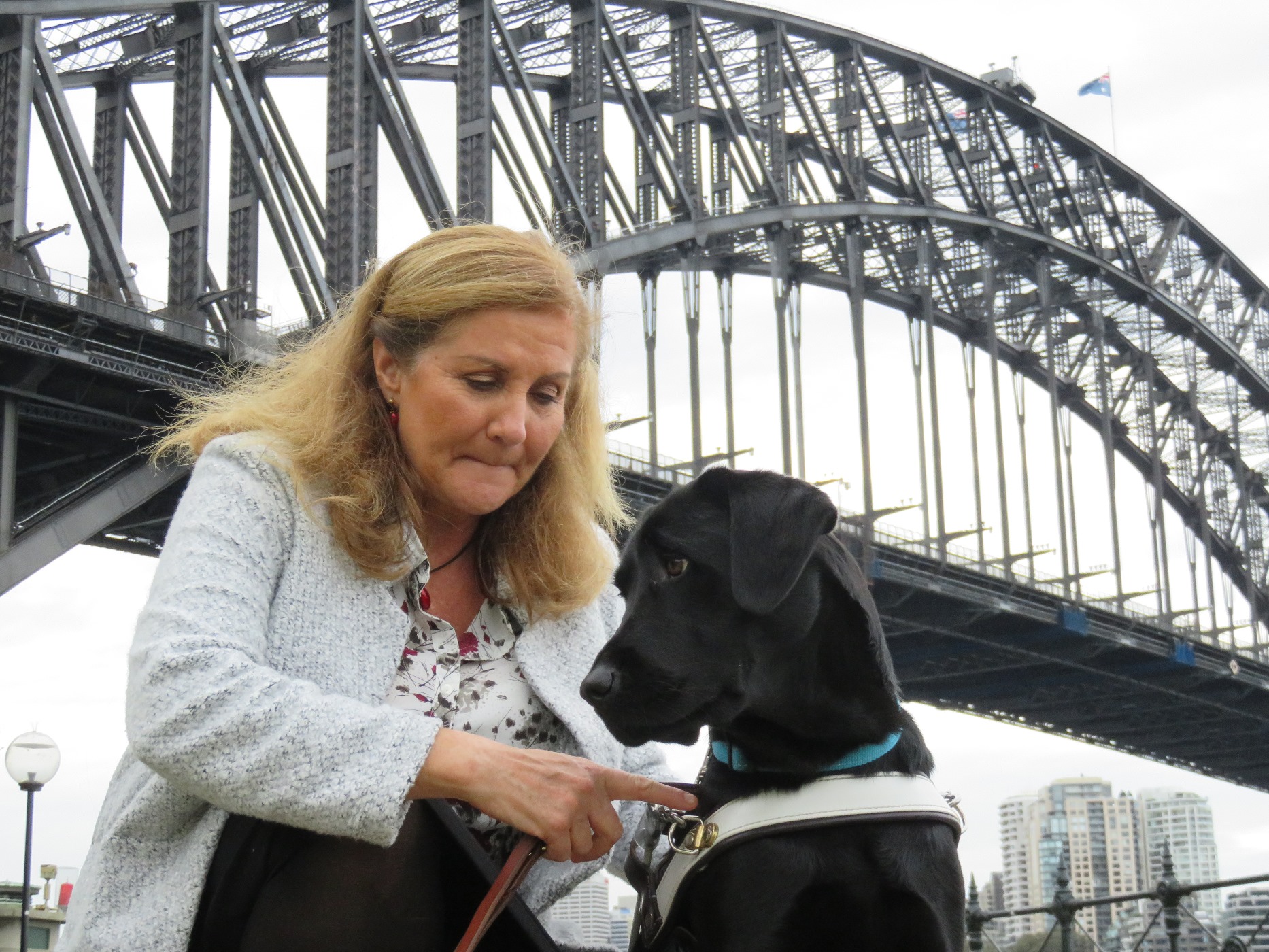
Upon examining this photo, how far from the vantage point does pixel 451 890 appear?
212 cm

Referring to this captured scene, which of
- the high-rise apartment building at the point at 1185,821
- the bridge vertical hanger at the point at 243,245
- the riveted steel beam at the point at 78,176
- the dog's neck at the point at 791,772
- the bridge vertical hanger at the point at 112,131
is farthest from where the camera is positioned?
the high-rise apartment building at the point at 1185,821

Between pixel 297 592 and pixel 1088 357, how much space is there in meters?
37.0

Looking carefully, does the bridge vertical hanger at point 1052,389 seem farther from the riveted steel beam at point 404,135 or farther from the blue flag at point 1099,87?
the riveted steel beam at point 404,135

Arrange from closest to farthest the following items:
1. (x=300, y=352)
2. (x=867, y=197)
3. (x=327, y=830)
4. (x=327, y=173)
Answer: (x=327, y=830) < (x=300, y=352) < (x=327, y=173) < (x=867, y=197)

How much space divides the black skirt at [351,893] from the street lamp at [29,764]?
28.0 ft

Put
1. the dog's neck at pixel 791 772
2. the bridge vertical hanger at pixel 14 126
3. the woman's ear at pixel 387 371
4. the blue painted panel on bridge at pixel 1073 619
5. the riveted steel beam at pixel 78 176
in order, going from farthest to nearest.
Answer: the blue painted panel on bridge at pixel 1073 619 → the riveted steel beam at pixel 78 176 → the bridge vertical hanger at pixel 14 126 → the woman's ear at pixel 387 371 → the dog's neck at pixel 791 772

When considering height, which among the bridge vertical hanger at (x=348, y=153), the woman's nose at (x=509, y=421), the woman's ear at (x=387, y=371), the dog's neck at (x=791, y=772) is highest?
the bridge vertical hanger at (x=348, y=153)

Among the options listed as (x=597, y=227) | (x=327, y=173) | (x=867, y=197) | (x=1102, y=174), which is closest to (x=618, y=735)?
(x=327, y=173)

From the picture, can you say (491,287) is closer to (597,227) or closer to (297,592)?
(297,592)

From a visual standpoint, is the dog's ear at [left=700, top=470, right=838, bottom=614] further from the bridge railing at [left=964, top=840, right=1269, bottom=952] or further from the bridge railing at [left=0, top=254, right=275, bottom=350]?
the bridge railing at [left=0, top=254, right=275, bottom=350]

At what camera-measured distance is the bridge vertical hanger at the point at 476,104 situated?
2025 cm

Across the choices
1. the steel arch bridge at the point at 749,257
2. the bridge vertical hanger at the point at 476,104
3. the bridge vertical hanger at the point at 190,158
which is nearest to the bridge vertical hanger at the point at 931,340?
the steel arch bridge at the point at 749,257

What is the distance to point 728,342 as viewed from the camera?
88.6ft

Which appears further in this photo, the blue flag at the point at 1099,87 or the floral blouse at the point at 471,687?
the blue flag at the point at 1099,87
